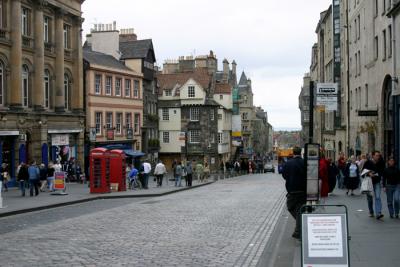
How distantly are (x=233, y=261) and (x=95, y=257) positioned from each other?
2.63 m

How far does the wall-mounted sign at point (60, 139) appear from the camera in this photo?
3922 centimetres

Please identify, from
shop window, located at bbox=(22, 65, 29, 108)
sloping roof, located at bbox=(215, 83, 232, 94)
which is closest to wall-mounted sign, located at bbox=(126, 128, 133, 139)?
shop window, located at bbox=(22, 65, 29, 108)

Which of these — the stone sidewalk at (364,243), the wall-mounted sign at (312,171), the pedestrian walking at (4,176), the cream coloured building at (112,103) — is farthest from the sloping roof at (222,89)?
the wall-mounted sign at (312,171)

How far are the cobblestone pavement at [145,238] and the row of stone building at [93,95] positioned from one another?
15235 mm

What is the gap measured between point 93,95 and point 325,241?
137 feet

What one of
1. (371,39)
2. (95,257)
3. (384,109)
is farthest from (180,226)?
(371,39)

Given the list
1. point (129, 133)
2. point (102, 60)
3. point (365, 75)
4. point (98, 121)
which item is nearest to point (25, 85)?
point (98, 121)

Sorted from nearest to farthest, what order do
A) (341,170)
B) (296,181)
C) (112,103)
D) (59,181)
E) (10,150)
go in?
(296,181) < (59,181) < (341,170) < (10,150) < (112,103)

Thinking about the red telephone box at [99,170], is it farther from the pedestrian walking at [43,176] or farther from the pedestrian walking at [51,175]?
the pedestrian walking at [43,176]

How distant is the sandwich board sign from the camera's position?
7879 mm

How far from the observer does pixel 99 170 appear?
3133 cm

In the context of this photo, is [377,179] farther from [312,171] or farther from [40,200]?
[40,200]

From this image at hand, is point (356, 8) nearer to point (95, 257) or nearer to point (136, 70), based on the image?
point (136, 70)

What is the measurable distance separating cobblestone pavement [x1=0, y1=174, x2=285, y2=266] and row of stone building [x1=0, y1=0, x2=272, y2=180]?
1523 cm
